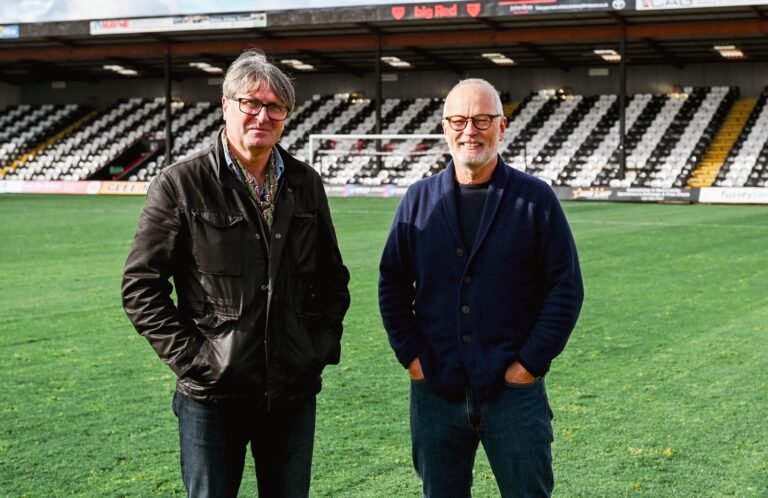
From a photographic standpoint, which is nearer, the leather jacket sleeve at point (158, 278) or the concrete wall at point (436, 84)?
the leather jacket sleeve at point (158, 278)

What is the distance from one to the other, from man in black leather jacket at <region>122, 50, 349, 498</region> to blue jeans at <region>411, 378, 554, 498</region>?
434 millimetres

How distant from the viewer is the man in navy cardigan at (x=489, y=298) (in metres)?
3.23

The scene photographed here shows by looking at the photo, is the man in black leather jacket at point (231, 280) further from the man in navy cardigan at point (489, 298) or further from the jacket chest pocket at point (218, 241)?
the man in navy cardigan at point (489, 298)

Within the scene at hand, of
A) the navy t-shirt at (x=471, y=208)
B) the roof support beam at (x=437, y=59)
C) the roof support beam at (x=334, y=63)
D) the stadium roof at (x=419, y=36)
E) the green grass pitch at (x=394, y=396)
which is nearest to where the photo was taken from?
the navy t-shirt at (x=471, y=208)

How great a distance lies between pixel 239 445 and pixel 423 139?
116ft

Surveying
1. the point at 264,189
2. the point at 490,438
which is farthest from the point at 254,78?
the point at 490,438

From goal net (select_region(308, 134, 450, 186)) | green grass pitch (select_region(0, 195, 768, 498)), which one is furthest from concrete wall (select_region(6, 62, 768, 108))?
green grass pitch (select_region(0, 195, 768, 498))

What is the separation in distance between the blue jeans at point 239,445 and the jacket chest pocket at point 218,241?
1.40ft

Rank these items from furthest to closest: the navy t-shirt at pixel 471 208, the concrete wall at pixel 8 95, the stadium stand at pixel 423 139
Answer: the concrete wall at pixel 8 95
the stadium stand at pixel 423 139
the navy t-shirt at pixel 471 208

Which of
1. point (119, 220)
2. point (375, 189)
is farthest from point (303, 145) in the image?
point (119, 220)

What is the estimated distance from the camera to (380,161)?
36062 mm

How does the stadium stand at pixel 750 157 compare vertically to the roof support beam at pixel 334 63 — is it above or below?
below

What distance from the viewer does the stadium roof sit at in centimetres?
3123

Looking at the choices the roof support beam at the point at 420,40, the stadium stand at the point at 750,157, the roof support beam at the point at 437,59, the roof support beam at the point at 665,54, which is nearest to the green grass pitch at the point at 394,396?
the stadium stand at the point at 750,157
